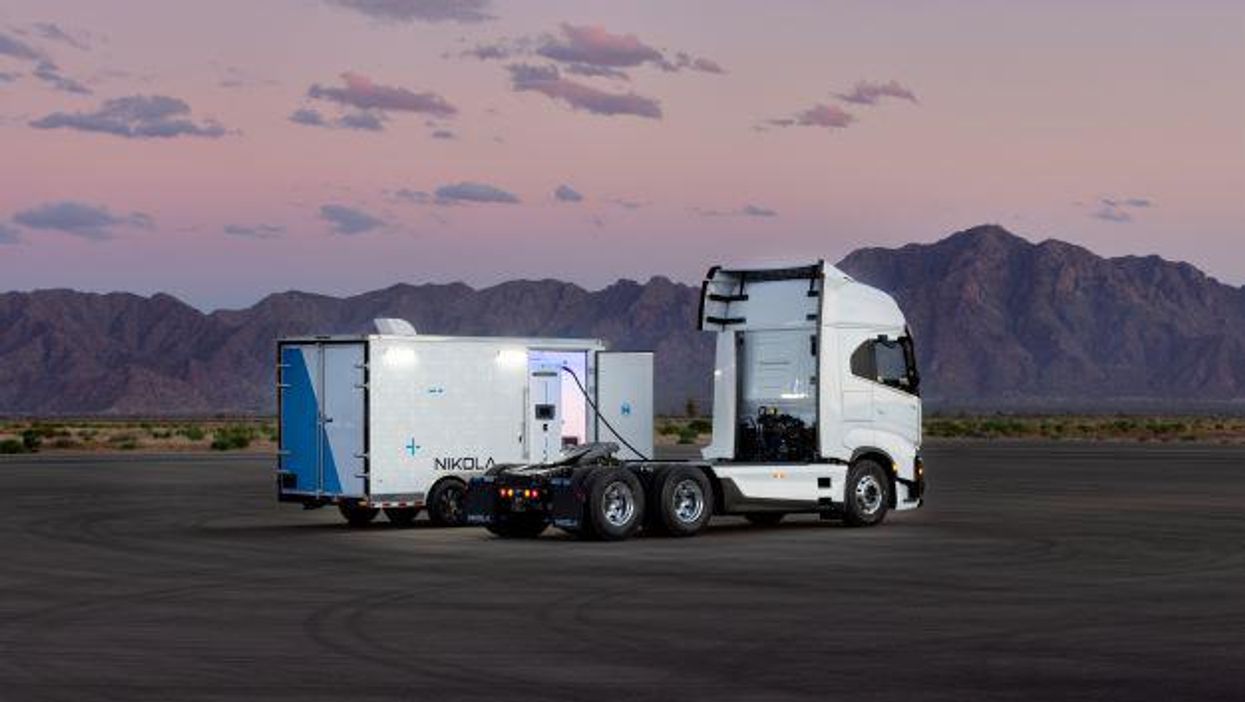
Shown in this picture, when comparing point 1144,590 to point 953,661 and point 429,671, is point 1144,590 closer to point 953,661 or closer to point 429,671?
point 953,661

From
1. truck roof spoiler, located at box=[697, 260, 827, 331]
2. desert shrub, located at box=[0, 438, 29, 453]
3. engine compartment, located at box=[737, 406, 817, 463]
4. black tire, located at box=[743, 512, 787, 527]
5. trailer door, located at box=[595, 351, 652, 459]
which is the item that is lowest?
black tire, located at box=[743, 512, 787, 527]

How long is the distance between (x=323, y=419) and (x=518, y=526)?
3.79m

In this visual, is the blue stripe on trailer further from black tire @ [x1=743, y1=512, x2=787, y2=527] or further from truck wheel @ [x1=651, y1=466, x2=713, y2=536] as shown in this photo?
black tire @ [x1=743, y1=512, x2=787, y2=527]

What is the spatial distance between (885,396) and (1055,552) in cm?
587

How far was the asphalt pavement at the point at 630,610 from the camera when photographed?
1502 cm

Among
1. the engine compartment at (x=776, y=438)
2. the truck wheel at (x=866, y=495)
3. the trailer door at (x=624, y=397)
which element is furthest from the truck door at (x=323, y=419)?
the truck wheel at (x=866, y=495)

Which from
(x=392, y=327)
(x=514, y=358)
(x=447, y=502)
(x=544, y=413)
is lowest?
(x=447, y=502)

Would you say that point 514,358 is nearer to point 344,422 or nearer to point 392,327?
point 392,327

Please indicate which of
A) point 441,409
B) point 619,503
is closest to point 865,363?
point 619,503

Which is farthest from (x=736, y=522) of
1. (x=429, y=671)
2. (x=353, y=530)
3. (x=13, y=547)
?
(x=429, y=671)

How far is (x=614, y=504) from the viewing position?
98.7 ft

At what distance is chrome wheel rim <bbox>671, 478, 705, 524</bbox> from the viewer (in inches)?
1204

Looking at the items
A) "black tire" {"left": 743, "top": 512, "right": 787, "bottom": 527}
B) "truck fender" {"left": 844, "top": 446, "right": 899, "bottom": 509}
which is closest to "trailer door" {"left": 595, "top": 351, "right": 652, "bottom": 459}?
"black tire" {"left": 743, "top": 512, "right": 787, "bottom": 527}

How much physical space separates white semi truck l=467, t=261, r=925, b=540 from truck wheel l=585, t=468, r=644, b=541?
2cm
